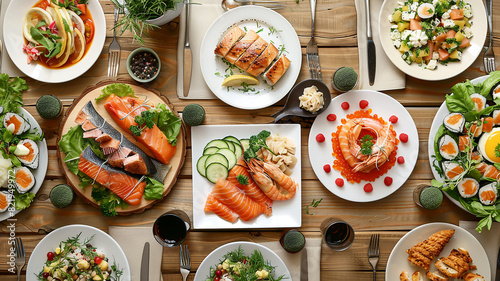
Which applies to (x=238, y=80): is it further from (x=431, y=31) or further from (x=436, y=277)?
(x=436, y=277)

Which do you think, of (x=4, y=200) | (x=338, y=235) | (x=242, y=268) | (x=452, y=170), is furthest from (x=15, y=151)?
(x=452, y=170)

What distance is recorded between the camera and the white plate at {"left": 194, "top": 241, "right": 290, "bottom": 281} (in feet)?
9.98

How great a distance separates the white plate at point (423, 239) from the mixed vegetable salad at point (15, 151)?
3092 mm

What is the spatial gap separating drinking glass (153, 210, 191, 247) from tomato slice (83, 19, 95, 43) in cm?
165

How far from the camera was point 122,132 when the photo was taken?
322 centimetres

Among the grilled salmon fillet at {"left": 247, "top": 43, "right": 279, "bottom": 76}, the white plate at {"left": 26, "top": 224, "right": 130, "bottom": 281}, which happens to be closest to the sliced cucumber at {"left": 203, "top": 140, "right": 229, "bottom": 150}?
the grilled salmon fillet at {"left": 247, "top": 43, "right": 279, "bottom": 76}

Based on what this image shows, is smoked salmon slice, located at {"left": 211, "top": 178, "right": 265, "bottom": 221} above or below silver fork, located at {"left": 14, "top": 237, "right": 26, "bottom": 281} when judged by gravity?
above

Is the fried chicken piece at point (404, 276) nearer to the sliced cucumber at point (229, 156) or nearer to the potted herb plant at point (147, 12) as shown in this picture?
the sliced cucumber at point (229, 156)

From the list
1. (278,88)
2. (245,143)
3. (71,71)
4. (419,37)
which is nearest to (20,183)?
(71,71)

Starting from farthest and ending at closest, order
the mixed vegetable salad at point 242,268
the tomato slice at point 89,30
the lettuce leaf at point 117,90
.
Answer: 1. the tomato slice at point 89,30
2. the lettuce leaf at point 117,90
3. the mixed vegetable salad at point 242,268

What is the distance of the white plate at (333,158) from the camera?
3192mm

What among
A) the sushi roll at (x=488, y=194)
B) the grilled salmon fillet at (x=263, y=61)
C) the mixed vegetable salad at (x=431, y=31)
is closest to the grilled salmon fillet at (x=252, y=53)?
the grilled salmon fillet at (x=263, y=61)

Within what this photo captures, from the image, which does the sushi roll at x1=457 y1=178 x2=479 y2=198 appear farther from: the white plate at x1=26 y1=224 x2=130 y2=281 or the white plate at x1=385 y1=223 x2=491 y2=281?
the white plate at x1=26 y1=224 x2=130 y2=281

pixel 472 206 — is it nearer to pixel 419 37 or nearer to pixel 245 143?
pixel 419 37
